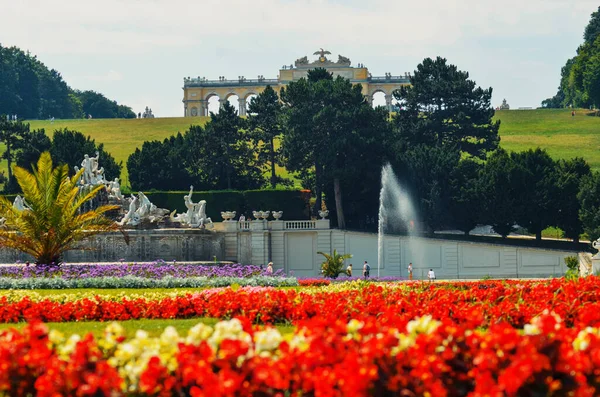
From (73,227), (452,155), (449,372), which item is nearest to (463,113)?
(452,155)

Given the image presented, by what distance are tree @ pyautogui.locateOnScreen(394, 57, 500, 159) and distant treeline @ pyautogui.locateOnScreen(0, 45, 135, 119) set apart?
66.9 m

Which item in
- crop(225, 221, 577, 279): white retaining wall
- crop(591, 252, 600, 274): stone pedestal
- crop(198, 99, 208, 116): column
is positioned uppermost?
crop(198, 99, 208, 116): column

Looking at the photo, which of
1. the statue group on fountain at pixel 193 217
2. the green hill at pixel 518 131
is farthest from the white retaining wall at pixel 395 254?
the green hill at pixel 518 131

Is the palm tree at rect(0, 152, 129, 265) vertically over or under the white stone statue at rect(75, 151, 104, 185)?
under

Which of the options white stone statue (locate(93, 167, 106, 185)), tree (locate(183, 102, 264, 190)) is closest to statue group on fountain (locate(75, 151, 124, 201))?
white stone statue (locate(93, 167, 106, 185))

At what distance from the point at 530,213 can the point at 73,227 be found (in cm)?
2684

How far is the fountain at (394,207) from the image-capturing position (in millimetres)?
55812

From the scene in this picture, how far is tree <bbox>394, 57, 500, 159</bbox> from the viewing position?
2584 inches

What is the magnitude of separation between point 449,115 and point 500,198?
15.2m

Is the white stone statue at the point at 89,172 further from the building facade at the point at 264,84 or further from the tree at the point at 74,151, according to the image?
the building facade at the point at 264,84

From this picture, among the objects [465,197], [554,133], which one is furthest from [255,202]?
[554,133]

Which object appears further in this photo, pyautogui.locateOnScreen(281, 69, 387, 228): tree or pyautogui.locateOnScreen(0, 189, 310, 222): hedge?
pyautogui.locateOnScreen(0, 189, 310, 222): hedge

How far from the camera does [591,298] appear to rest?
58.2 ft

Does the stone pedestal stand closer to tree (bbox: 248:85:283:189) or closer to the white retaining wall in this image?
the white retaining wall
